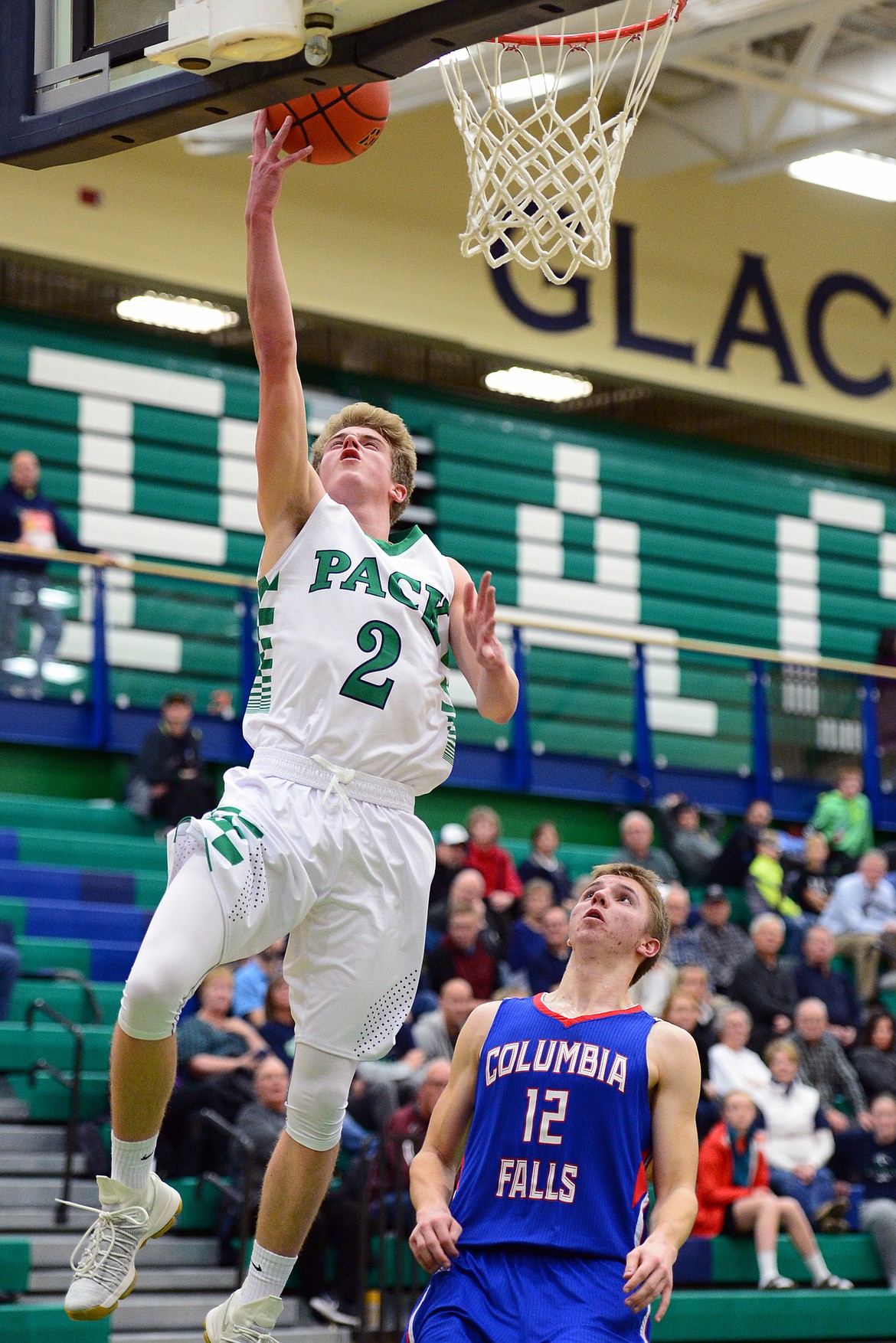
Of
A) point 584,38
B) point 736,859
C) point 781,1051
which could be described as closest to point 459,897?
point 781,1051

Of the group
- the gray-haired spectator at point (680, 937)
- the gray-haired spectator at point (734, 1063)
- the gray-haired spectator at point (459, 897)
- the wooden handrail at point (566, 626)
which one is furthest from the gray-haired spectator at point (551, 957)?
the wooden handrail at point (566, 626)

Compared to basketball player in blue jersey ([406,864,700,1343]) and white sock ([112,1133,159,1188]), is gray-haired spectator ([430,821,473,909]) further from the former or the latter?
white sock ([112,1133,159,1188])

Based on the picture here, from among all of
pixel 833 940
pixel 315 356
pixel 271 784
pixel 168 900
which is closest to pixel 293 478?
pixel 271 784

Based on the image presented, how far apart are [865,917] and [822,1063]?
252cm

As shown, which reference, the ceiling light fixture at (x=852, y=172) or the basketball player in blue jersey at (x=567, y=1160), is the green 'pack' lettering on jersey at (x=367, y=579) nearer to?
the basketball player in blue jersey at (x=567, y=1160)

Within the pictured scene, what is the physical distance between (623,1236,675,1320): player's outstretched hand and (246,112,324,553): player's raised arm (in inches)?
78.8

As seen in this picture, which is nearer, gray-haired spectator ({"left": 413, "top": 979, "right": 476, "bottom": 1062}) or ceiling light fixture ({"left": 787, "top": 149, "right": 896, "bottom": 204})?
gray-haired spectator ({"left": 413, "top": 979, "right": 476, "bottom": 1062})

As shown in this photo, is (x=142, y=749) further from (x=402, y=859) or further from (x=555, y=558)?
(x=402, y=859)

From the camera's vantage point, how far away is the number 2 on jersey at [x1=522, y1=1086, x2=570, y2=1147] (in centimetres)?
465

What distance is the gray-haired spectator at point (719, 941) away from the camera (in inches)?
523

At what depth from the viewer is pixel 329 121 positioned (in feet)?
16.2

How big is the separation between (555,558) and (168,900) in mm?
13055

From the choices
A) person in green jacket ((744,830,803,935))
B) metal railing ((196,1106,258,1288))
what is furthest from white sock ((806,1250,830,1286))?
person in green jacket ((744,830,803,935))

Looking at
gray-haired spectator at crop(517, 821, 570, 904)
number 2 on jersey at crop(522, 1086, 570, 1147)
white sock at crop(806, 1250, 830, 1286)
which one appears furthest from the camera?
gray-haired spectator at crop(517, 821, 570, 904)
